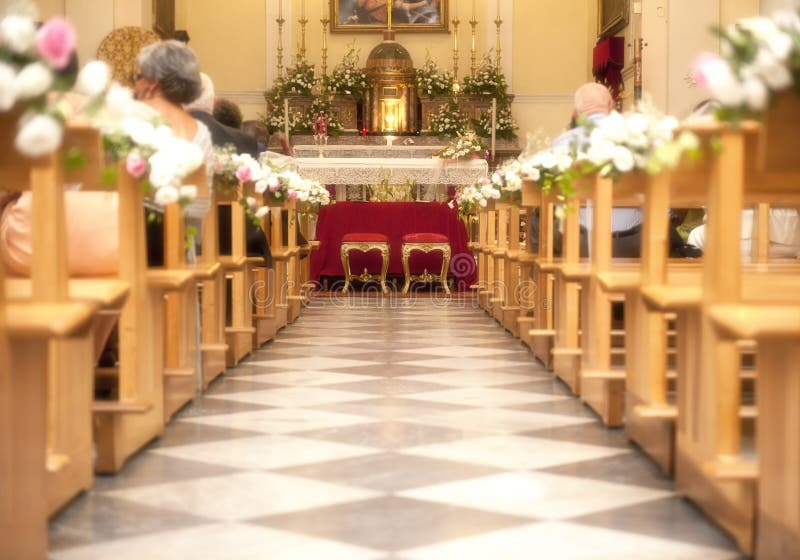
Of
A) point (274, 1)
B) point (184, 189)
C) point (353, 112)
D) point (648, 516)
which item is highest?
point (274, 1)

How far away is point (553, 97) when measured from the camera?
14.7 meters

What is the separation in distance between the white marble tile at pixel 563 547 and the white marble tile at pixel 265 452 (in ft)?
2.98

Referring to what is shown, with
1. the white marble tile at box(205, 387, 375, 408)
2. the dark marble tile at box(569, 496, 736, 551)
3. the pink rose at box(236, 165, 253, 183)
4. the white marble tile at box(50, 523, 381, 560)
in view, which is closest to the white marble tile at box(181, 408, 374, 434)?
the white marble tile at box(205, 387, 375, 408)

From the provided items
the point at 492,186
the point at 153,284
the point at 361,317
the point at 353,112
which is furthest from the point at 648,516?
the point at 353,112

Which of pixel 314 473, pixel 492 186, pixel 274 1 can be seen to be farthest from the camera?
pixel 274 1

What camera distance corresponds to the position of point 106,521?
2.78 m

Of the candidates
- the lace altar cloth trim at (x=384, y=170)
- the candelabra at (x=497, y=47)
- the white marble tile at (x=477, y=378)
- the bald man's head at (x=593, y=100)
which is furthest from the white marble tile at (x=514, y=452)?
the candelabra at (x=497, y=47)

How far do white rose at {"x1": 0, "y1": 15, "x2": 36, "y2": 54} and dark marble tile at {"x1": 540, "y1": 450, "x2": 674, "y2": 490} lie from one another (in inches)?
72.0

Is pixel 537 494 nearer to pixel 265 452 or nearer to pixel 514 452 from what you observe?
pixel 514 452

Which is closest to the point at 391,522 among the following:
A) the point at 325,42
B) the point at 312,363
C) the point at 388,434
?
the point at 388,434

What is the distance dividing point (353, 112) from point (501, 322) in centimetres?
686

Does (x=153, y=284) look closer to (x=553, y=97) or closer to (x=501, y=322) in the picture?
(x=501, y=322)

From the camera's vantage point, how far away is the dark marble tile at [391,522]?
2623mm

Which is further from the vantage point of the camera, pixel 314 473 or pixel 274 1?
pixel 274 1
